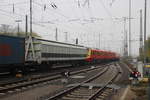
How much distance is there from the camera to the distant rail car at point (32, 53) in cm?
1834

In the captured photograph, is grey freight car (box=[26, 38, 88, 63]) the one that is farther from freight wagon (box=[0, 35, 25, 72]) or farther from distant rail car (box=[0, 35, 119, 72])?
freight wagon (box=[0, 35, 25, 72])

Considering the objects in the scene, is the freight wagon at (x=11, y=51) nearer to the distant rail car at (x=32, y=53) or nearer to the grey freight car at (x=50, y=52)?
the distant rail car at (x=32, y=53)

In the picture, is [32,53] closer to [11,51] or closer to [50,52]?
[50,52]

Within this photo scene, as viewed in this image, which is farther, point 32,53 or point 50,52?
point 50,52

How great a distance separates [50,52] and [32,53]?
12.2 feet

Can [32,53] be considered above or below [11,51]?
below

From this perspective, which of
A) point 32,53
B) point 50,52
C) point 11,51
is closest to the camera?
point 11,51

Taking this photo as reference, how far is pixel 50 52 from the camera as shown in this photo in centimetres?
2711

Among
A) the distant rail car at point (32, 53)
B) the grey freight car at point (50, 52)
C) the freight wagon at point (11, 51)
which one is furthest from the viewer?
the grey freight car at point (50, 52)

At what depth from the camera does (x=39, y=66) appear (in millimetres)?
24734

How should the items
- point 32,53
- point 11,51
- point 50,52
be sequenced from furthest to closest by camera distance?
point 50,52
point 32,53
point 11,51

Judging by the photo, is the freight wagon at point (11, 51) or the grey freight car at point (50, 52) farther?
the grey freight car at point (50, 52)

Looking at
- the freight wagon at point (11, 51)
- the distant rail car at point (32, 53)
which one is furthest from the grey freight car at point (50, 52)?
the freight wagon at point (11, 51)

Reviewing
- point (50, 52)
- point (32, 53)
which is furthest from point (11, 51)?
point (50, 52)
